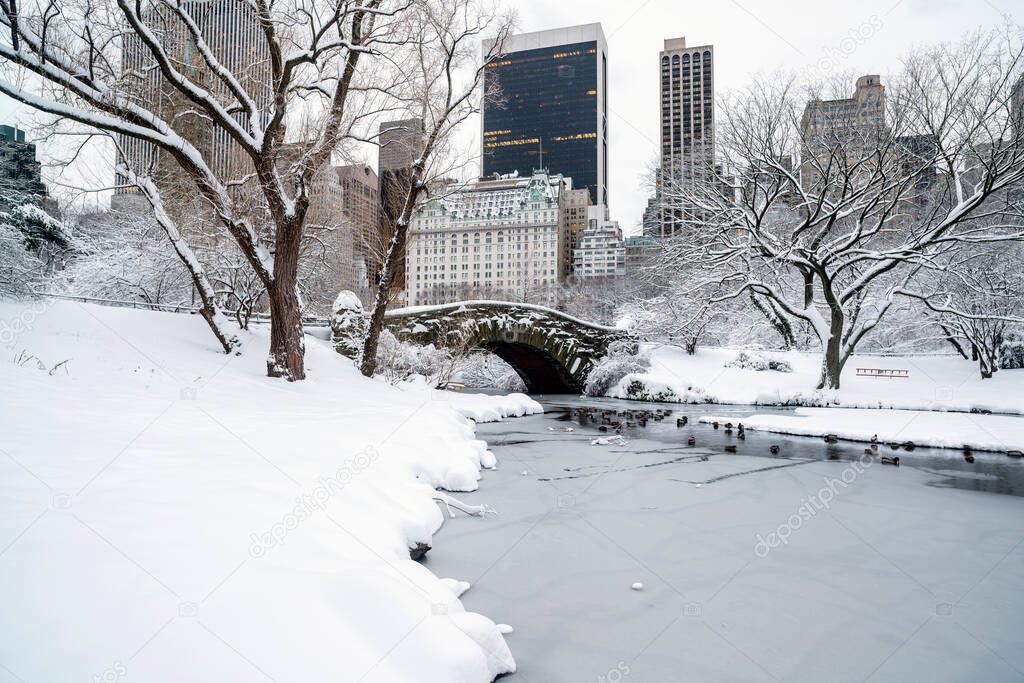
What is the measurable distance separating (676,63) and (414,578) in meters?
136

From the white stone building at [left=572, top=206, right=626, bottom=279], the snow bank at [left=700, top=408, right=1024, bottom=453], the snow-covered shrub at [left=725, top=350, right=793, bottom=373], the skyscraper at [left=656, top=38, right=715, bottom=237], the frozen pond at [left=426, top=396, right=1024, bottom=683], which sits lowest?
the snow bank at [left=700, top=408, right=1024, bottom=453]

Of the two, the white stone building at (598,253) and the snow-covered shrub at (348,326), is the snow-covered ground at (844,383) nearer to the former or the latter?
the snow-covered shrub at (348,326)

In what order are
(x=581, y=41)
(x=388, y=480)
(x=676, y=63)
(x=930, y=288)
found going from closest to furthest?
(x=388, y=480), (x=930, y=288), (x=676, y=63), (x=581, y=41)

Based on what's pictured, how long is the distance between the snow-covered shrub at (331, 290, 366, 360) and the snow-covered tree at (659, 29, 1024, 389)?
37.6ft

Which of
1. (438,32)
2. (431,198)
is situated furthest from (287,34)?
(431,198)

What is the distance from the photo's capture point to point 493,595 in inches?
143

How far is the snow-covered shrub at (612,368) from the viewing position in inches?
992

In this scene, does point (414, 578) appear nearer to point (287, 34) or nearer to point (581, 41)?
point (287, 34)

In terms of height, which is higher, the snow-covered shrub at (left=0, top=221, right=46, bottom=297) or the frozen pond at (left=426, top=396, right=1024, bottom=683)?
the snow-covered shrub at (left=0, top=221, right=46, bottom=297)

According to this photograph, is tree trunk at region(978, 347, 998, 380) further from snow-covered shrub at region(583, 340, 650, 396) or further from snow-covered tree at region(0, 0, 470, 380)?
snow-covered tree at region(0, 0, 470, 380)

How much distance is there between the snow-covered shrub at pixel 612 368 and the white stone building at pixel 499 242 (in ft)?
273

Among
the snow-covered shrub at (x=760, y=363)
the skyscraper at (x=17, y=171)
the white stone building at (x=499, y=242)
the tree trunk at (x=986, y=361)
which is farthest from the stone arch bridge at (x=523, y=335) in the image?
the white stone building at (x=499, y=242)

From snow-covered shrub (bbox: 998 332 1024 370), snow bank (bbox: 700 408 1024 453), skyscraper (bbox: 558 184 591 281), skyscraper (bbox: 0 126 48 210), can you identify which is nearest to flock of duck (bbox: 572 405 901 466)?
snow bank (bbox: 700 408 1024 453)

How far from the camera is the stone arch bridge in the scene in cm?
1802
